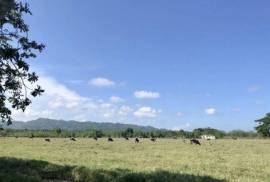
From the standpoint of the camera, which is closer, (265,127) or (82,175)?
(82,175)

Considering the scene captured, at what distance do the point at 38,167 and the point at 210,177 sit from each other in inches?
368

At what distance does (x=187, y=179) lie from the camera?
66.2ft

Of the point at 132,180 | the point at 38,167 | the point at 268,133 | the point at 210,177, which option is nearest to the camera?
the point at 132,180

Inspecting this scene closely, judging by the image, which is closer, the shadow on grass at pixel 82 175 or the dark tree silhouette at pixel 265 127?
the shadow on grass at pixel 82 175

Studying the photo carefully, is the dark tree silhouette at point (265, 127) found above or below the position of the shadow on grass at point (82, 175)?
above

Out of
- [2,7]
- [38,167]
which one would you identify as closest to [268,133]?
[38,167]

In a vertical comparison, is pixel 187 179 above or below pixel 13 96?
below

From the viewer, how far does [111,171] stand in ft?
73.3

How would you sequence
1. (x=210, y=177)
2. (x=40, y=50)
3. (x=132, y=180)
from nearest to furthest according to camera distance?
1. (x=132, y=180)
2. (x=210, y=177)
3. (x=40, y=50)

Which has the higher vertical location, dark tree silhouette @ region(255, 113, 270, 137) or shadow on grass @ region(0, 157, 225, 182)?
dark tree silhouette @ region(255, 113, 270, 137)

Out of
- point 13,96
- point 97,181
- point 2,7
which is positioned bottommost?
point 97,181

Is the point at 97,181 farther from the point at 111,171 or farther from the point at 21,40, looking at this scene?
the point at 21,40

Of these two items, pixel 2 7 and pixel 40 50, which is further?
pixel 40 50

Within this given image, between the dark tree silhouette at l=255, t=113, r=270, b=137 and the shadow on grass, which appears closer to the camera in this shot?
the shadow on grass
